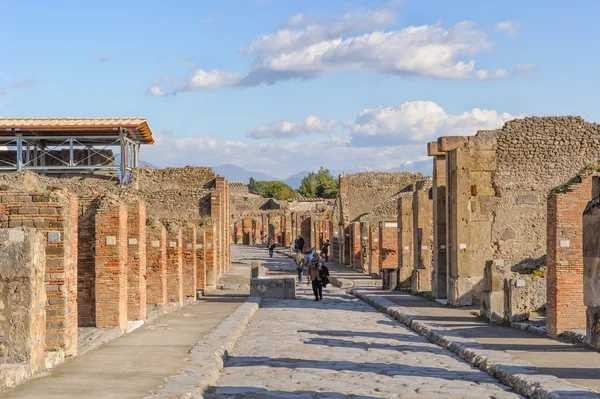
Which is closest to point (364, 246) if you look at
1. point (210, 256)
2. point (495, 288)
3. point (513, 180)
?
point (210, 256)

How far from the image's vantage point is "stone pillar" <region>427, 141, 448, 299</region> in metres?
22.4

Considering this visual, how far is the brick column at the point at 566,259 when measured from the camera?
1348 centimetres

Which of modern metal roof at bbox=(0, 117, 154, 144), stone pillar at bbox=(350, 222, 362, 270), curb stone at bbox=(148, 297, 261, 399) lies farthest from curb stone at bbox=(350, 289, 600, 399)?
modern metal roof at bbox=(0, 117, 154, 144)

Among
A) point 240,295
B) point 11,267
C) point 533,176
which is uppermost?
point 533,176

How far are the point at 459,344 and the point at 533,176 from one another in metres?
9.56

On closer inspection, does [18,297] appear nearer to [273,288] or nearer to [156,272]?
[156,272]

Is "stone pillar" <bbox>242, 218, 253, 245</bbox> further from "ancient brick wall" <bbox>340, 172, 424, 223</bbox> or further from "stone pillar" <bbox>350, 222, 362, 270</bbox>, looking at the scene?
"stone pillar" <bbox>350, 222, 362, 270</bbox>

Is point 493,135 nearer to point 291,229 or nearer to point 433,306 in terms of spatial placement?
point 433,306

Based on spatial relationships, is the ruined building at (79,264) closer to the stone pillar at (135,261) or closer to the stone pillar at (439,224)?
the stone pillar at (135,261)

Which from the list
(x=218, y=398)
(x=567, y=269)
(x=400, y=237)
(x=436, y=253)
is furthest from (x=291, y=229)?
(x=218, y=398)

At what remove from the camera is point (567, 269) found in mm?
13820

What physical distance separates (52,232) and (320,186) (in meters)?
122

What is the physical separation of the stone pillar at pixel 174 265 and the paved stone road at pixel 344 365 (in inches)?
141

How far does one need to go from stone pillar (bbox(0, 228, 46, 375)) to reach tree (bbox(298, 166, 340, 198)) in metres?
112
